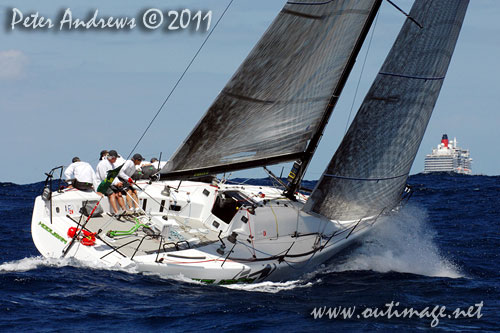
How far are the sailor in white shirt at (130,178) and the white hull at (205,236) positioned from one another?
0.31 meters

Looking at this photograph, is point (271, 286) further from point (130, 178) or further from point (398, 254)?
point (130, 178)

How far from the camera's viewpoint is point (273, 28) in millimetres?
11461

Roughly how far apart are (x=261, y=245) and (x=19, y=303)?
4394 millimetres

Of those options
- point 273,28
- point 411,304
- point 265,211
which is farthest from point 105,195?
point 411,304

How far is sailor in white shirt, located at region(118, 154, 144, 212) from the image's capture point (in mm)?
13406

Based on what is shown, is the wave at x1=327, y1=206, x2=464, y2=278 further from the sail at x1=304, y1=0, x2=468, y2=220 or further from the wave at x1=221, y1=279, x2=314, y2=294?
the wave at x1=221, y1=279, x2=314, y2=294

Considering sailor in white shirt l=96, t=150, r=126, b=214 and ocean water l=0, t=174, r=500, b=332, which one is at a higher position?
sailor in white shirt l=96, t=150, r=126, b=214

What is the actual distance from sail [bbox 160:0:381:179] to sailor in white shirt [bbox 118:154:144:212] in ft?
7.90

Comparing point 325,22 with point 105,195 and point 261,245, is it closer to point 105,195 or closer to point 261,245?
point 261,245

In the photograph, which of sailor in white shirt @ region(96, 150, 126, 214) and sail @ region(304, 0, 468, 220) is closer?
sail @ region(304, 0, 468, 220)

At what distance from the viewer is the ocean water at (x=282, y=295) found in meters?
9.05

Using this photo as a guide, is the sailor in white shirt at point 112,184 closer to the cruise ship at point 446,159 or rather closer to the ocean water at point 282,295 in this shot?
the ocean water at point 282,295

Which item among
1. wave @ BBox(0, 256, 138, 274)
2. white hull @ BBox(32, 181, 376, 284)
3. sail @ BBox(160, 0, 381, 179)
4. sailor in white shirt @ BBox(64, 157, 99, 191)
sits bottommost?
wave @ BBox(0, 256, 138, 274)

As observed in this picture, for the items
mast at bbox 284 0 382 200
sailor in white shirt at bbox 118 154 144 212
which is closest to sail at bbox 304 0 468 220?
mast at bbox 284 0 382 200
